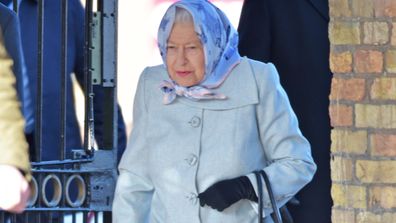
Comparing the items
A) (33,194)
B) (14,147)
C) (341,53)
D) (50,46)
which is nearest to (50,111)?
(50,46)

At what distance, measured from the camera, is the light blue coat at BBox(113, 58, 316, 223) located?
5.02m

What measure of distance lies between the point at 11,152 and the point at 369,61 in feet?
8.42

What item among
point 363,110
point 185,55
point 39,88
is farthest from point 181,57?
point 363,110

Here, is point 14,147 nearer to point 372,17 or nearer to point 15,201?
point 15,201

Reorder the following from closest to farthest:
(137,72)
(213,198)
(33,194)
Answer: (213,198) → (33,194) → (137,72)

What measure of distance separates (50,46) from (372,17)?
4.61 feet

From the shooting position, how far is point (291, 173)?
5.05m

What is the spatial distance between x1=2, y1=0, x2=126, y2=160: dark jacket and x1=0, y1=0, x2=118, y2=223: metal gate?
0.20 meters

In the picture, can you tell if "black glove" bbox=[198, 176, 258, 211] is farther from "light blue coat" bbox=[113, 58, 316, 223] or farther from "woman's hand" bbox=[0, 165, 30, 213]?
"woman's hand" bbox=[0, 165, 30, 213]

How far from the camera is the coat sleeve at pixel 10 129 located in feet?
12.2

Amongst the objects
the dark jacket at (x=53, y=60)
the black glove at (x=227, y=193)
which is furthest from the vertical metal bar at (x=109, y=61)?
the black glove at (x=227, y=193)

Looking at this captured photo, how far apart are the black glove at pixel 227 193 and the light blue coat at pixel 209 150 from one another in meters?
0.04

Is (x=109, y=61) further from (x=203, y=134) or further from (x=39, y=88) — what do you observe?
(x=203, y=134)

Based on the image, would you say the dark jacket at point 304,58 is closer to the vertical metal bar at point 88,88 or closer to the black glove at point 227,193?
the vertical metal bar at point 88,88
